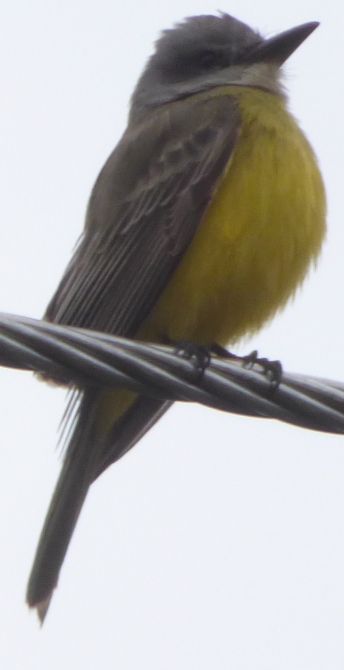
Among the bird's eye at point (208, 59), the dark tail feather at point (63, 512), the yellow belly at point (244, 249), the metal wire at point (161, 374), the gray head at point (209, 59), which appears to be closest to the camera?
the metal wire at point (161, 374)

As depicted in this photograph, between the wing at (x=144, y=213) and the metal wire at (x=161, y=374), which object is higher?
the wing at (x=144, y=213)

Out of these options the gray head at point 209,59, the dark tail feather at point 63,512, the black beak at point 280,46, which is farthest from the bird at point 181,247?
the black beak at point 280,46

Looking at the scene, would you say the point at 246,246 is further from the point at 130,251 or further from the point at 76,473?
the point at 76,473

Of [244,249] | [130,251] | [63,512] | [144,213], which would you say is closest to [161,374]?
[244,249]

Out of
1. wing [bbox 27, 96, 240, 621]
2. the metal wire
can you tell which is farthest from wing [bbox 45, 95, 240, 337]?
the metal wire

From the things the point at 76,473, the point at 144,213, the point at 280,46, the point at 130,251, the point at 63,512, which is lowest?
the point at 63,512

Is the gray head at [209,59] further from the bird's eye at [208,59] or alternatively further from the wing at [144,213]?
the wing at [144,213]

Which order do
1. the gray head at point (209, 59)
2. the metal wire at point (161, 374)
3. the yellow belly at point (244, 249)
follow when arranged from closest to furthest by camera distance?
the metal wire at point (161, 374) → the yellow belly at point (244, 249) → the gray head at point (209, 59)
